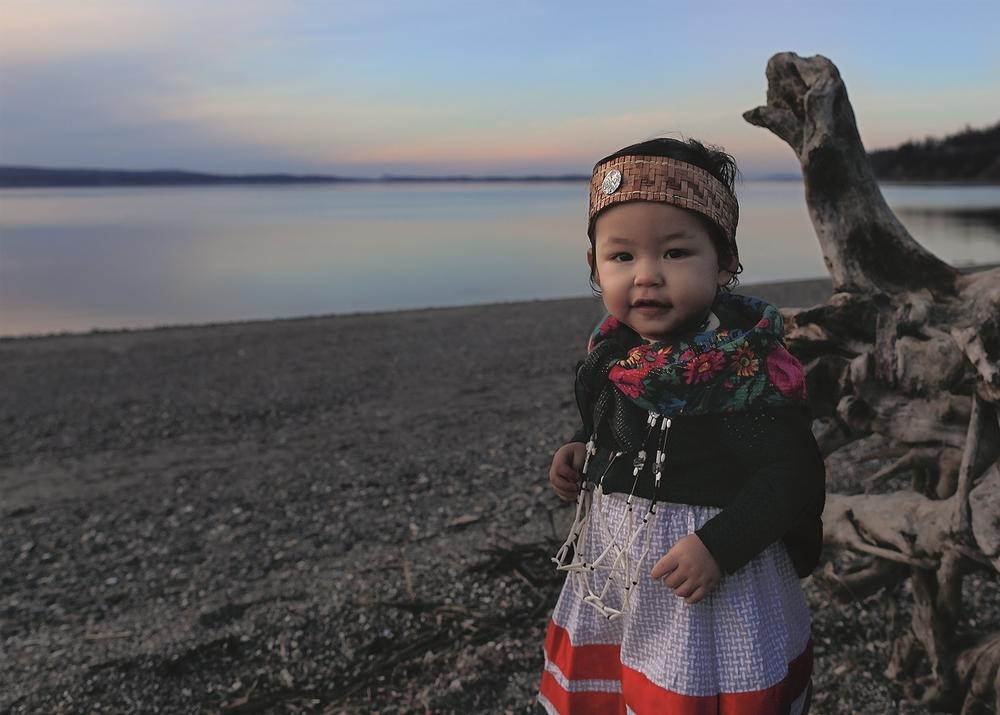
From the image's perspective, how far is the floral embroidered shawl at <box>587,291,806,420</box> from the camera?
2053 millimetres

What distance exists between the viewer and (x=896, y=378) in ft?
10.4

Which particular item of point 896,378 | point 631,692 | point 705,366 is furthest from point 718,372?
point 896,378

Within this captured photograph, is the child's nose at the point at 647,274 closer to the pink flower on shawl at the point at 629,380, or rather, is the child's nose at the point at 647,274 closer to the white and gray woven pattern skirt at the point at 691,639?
the pink flower on shawl at the point at 629,380

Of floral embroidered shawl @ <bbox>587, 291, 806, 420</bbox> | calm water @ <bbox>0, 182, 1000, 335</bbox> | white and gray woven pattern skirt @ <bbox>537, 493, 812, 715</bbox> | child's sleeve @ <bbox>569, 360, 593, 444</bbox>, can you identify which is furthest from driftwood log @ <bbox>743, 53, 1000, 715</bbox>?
calm water @ <bbox>0, 182, 1000, 335</bbox>

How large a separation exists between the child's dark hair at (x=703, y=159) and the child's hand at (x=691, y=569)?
73 centimetres

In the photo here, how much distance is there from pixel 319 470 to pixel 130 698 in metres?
3.43

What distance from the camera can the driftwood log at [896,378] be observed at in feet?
10.2

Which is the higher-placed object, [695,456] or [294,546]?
[695,456]

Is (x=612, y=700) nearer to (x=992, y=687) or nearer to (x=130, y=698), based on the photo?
(x=992, y=687)

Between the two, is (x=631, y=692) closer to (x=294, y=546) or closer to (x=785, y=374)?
(x=785, y=374)

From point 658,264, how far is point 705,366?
28 centimetres

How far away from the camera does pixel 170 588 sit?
17.2ft

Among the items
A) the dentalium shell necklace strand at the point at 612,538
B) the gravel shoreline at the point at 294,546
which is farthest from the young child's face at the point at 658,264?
the gravel shoreline at the point at 294,546

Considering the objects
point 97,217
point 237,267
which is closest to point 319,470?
point 237,267
